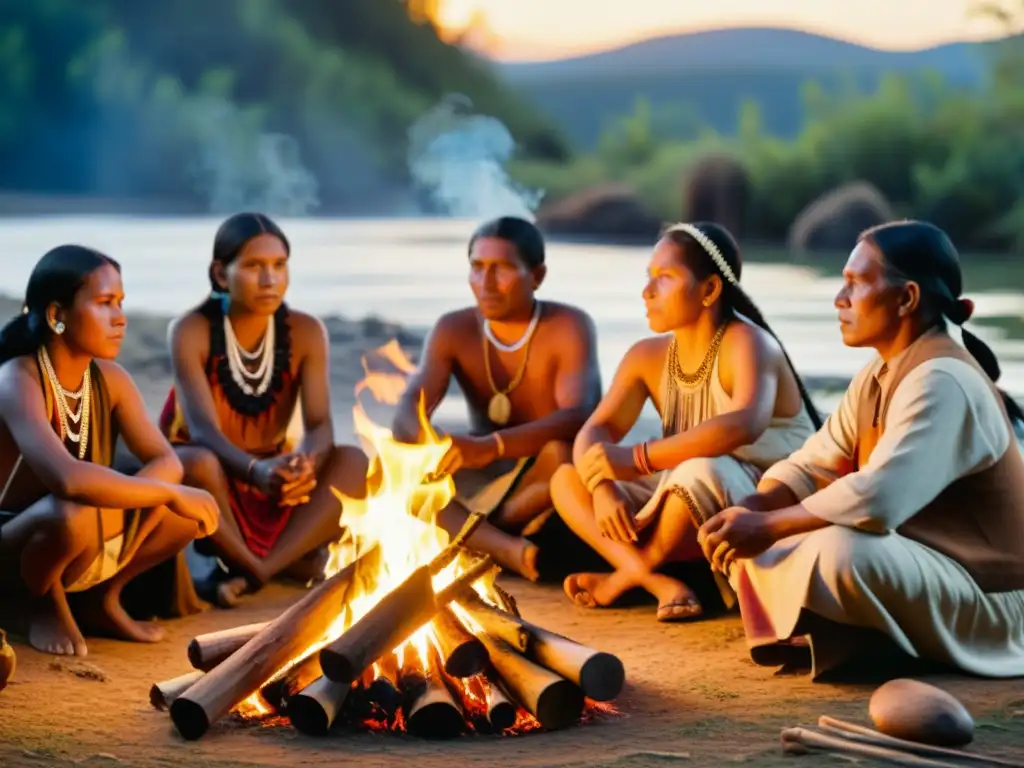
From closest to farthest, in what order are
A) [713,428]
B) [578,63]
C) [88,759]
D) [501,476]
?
[88,759] < [713,428] < [501,476] < [578,63]

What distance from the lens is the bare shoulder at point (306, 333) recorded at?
638 centimetres

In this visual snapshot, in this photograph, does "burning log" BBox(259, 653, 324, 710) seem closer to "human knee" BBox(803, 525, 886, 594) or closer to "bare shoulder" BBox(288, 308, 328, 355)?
"human knee" BBox(803, 525, 886, 594)

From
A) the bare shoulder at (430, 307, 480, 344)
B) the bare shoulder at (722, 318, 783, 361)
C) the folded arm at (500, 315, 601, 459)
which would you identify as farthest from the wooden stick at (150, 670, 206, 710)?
the bare shoulder at (430, 307, 480, 344)

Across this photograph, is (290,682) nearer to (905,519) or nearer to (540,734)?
(540,734)

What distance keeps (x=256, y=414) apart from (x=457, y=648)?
2216mm

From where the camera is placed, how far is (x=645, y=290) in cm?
579

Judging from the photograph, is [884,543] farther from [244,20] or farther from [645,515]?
[244,20]

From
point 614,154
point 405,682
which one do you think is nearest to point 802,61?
point 614,154

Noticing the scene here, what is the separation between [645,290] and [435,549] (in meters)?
1.34

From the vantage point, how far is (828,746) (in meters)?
3.96

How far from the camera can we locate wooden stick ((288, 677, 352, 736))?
4.22m

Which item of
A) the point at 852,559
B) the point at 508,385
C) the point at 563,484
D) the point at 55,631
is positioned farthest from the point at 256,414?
the point at 852,559

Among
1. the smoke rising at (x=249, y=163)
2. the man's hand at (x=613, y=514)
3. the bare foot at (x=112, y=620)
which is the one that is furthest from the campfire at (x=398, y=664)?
the smoke rising at (x=249, y=163)

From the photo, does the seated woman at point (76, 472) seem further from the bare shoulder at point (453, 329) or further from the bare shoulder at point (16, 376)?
the bare shoulder at point (453, 329)
